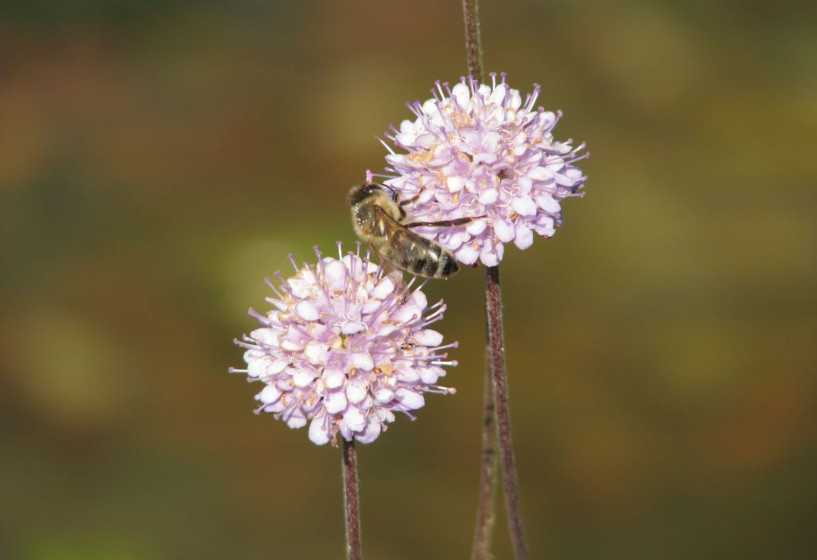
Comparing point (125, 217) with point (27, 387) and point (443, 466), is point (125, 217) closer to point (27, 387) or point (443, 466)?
point (27, 387)

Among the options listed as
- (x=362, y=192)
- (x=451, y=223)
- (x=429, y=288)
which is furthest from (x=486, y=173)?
(x=429, y=288)

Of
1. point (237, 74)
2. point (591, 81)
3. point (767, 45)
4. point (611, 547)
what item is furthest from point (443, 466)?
point (767, 45)

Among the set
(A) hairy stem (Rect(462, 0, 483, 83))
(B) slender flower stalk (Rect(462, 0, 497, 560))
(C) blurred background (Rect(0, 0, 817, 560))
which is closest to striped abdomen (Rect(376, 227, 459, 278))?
(B) slender flower stalk (Rect(462, 0, 497, 560))

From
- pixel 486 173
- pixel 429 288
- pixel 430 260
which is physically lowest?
pixel 430 260

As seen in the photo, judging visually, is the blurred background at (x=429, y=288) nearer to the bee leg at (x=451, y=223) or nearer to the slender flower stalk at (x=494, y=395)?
the slender flower stalk at (x=494, y=395)

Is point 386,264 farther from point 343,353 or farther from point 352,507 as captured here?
point 352,507

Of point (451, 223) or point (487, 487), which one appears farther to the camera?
point (487, 487)
